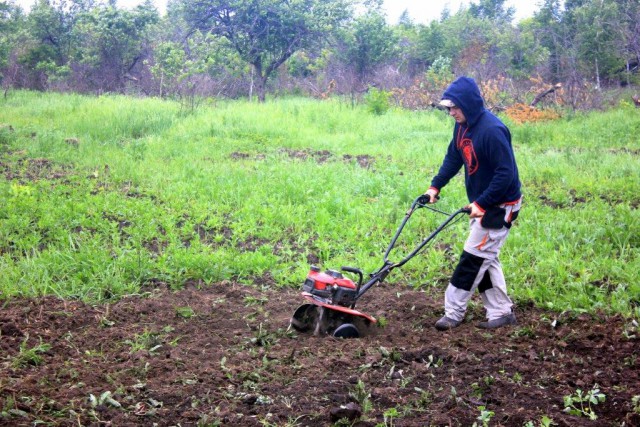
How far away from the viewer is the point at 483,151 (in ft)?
16.0

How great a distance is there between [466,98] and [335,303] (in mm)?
1902

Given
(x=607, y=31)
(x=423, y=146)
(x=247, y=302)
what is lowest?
(x=247, y=302)

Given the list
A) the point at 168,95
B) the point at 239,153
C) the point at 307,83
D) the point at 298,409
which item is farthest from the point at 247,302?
the point at 307,83

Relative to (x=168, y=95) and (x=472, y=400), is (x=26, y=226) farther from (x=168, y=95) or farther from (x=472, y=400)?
(x=168, y=95)

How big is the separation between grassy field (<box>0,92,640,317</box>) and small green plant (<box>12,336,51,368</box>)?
4.01ft

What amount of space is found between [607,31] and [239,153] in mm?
17063

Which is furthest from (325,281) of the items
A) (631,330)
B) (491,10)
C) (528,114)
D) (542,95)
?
(491,10)

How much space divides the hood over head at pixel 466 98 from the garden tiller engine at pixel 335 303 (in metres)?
0.77

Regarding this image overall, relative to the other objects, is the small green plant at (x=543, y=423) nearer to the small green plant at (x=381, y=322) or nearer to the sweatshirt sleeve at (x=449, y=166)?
the small green plant at (x=381, y=322)

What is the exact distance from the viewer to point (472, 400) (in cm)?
383

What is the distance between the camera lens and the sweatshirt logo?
16.4 ft

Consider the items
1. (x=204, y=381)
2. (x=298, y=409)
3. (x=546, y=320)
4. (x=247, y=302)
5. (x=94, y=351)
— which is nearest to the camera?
(x=298, y=409)

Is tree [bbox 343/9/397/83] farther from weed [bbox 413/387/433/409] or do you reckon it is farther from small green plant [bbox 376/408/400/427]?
small green plant [bbox 376/408/400/427]

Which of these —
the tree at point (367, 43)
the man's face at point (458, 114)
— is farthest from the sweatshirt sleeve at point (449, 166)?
the tree at point (367, 43)
